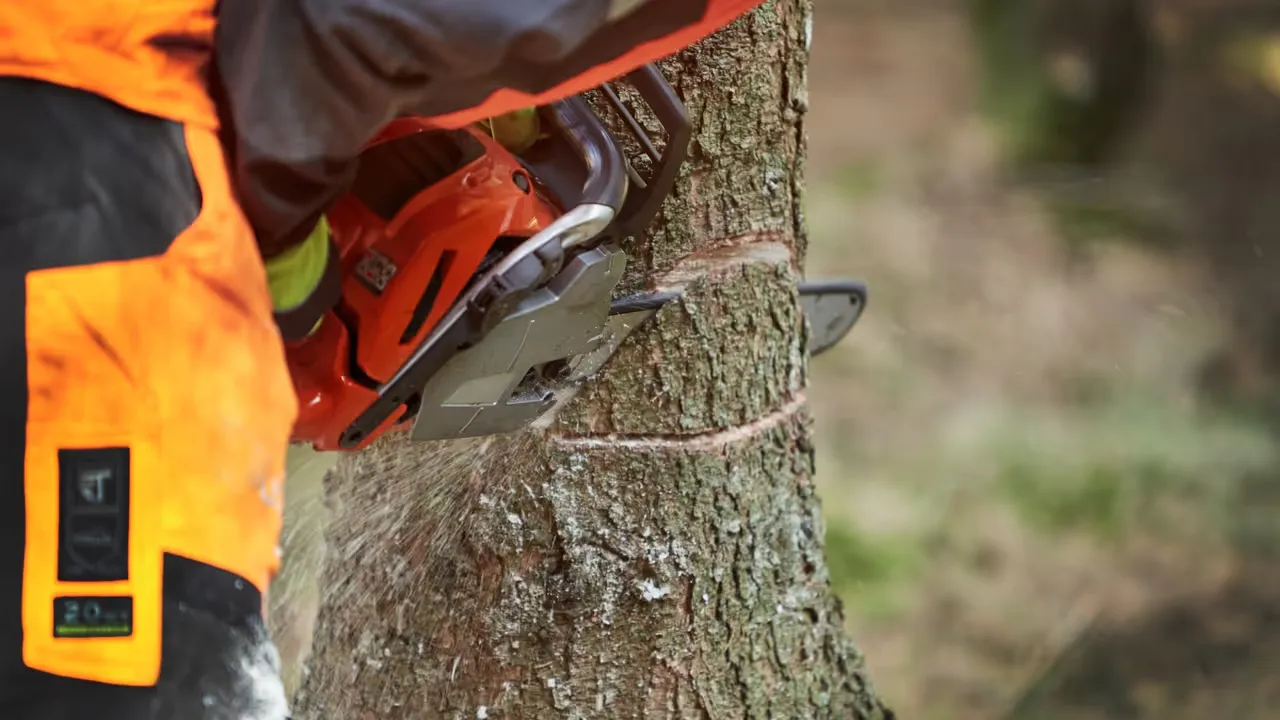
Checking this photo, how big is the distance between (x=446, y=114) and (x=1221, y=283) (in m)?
3.62

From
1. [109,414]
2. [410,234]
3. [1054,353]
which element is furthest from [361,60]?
[1054,353]

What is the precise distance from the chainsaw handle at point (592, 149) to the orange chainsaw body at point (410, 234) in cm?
5

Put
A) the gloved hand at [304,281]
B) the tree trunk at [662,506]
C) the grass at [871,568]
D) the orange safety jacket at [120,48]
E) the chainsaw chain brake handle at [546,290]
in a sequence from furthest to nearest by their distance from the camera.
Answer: the grass at [871,568], the tree trunk at [662,506], the chainsaw chain brake handle at [546,290], the gloved hand at [304,281], the orange safety jacket at [120,48]

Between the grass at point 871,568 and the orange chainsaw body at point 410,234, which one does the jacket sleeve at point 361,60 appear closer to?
the orange chainsaw body at point 410,234

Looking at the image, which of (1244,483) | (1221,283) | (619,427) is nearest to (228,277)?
(619,427)

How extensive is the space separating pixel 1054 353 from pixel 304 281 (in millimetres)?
3056

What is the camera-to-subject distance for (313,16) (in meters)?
0.54

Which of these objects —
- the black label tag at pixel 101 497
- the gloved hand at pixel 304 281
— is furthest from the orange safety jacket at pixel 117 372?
the gloved hand at pixel 304 281

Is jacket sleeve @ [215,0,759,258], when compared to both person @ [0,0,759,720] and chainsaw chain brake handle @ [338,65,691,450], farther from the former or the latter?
chainsaw chain brake handle @ [338,65,691,450]

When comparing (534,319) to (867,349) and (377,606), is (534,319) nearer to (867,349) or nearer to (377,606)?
(377,606)

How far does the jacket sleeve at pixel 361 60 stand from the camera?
54cm

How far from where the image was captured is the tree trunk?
1108mm

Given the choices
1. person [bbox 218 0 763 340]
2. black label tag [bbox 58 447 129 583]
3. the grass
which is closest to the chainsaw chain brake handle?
person [bbox 218 0 763 340]

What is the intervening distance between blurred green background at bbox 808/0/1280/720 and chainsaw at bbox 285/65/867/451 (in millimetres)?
1912
